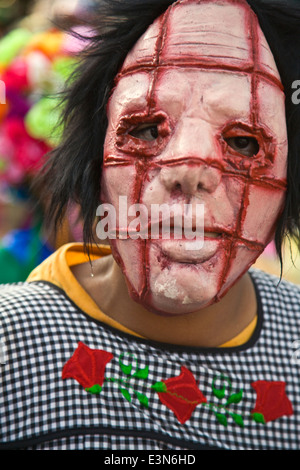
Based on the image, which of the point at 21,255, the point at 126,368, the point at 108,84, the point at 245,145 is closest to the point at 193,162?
the point at 245,145

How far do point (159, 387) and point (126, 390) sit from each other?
0.25ft

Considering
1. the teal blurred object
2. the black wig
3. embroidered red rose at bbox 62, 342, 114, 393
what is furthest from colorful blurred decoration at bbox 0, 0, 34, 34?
embroidered red rose at bbox 62, 342, 114, 393

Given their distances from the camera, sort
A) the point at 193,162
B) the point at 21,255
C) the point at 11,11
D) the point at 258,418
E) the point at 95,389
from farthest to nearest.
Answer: the point at 11,11 < the point at 21,255 < the point at 258,418 < the point at 95,389 < the point at 193,162

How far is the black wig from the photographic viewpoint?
1.40 metres

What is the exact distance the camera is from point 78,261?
1711 mm

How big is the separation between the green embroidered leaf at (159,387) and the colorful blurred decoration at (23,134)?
1.25 meters

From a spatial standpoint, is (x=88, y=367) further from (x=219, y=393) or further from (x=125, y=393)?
(x=219, y=393)

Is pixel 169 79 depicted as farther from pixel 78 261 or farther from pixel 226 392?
pixel 226 392

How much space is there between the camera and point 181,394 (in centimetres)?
146

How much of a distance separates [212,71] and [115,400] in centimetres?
74

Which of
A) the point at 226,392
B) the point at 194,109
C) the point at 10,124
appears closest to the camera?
the point at 194,109

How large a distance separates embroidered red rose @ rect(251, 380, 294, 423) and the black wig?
0.35 metres

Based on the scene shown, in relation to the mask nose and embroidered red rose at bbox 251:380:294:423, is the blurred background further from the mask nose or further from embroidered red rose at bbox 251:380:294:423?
the mask nose
